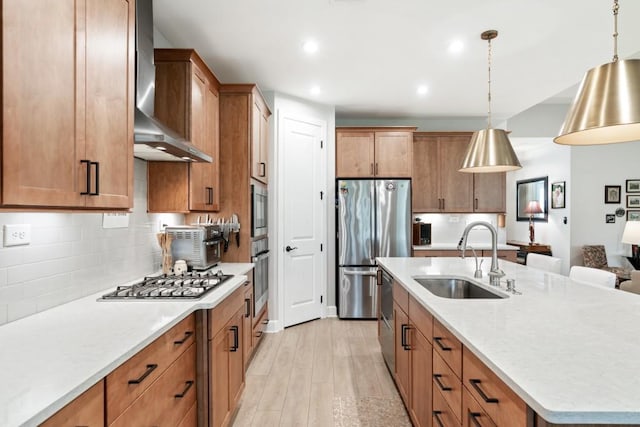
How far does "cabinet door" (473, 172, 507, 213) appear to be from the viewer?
196 inches

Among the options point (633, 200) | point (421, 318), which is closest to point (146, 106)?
point (421, 318)

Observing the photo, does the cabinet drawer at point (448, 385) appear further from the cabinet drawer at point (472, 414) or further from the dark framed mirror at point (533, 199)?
the dark framed mirror at point (533, 199)

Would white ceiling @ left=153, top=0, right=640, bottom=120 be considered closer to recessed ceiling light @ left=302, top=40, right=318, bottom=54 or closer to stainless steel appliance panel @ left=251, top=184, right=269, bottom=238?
recessed ceiling light @ left=302, top=40, right=318, bottom=54

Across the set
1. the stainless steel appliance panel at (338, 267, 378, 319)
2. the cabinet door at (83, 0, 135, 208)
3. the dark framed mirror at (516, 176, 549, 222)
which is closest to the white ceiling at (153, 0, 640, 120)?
the cabinet door at (83, 0, 135, 208)

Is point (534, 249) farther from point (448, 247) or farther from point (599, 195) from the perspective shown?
point (448, 247)

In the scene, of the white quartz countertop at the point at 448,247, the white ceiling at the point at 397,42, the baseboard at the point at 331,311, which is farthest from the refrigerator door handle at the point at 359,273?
the white ceiling at the point at 397,42

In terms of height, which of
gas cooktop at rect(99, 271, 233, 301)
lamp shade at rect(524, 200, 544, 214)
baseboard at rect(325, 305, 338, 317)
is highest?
lamp shade at rect(524, 200, 544, 214)

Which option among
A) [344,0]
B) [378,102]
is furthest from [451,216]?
[344,0]

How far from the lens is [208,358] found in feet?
5.89

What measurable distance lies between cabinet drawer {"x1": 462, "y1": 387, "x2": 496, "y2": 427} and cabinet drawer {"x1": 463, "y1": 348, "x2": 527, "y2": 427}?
0.02m

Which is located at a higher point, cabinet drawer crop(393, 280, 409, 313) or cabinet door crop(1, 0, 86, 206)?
cabinet door crop(1, 0, 86, 206)

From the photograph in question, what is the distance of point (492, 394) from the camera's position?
1.09 metres

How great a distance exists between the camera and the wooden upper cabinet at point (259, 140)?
333cm

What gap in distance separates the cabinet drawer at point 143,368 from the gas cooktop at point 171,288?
0.77ft
